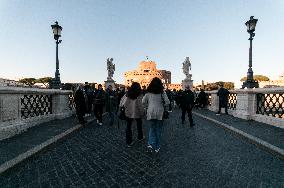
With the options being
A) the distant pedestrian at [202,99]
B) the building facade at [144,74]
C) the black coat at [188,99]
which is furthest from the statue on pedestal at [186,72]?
the building facade at [144,74]

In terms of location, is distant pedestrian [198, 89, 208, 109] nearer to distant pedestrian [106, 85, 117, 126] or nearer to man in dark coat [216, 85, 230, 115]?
man in dark coat [216, 85, 230, 115]

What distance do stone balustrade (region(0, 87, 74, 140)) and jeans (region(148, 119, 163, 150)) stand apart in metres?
4.44

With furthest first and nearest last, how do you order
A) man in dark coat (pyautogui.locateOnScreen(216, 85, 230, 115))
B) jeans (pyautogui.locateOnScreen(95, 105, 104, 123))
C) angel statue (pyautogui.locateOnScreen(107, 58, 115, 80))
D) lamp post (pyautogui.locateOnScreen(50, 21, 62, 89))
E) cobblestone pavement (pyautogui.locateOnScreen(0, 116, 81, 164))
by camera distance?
angel statue (pyautogui.locateOnScreen(107, 58, 115, 80)) < man in dark coat (pyautogui.locateOnScreen(216, 85, 230, 115)) < lamp post (pyautogui.locateOnScreen(50, 21, 62, 89)) < jeans (pyautogui.locateOnScreen(95, 105, 104, 123)) < cobblestone pavement (pyautogui.locateOnScreen(0, 116, 81, 164))

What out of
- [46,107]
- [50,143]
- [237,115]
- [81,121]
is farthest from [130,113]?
[237,115]

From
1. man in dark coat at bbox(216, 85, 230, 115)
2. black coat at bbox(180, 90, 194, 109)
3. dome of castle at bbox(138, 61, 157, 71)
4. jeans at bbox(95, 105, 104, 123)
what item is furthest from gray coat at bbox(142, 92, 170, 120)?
dome of castle at bbox(138, 61, 157, 71)

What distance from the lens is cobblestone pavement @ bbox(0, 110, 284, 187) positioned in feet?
15.3

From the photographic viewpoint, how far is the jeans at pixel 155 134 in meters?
6.94

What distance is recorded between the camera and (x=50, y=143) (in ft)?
24.3

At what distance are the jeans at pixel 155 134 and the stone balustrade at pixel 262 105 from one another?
20.0ft

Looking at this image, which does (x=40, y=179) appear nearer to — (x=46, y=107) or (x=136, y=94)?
(x=136, y=94)

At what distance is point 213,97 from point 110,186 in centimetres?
1844

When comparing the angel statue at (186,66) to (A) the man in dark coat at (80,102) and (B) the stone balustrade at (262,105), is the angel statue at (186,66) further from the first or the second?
(A) the man in dark coat at (80,102)

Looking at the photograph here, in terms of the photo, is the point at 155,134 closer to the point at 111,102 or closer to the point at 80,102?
the point at 111,102

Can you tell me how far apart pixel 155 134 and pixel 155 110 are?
0.59m
